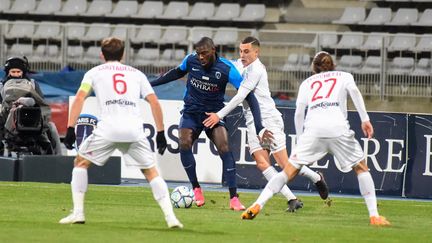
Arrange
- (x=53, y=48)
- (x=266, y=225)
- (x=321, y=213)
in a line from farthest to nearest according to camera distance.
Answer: (x=53, y=48)
(x=321, y=213)
(x=266, y=225)

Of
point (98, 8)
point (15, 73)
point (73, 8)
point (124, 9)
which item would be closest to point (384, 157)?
point (15, 73)

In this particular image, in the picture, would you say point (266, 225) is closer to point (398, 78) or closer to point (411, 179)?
point (411, 179)

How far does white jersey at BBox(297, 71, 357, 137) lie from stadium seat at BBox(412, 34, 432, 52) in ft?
41.4

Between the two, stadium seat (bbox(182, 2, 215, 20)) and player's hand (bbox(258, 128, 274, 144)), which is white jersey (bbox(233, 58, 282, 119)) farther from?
stadium seat (bbox(182, 2, 215, 20))

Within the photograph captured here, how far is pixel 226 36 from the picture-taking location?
1036 inches

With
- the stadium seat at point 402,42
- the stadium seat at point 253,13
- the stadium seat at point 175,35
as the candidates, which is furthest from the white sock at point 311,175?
the stadium seat at point 253,13

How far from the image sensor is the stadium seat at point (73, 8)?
101 feet

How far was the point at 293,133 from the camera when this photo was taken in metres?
19.4

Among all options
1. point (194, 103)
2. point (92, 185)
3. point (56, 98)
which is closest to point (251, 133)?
point (194, 103)

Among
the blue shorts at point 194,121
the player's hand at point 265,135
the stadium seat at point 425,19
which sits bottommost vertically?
the player's hand at point 265,135

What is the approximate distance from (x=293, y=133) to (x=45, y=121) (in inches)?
155

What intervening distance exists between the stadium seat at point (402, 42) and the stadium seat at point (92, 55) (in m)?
6.66

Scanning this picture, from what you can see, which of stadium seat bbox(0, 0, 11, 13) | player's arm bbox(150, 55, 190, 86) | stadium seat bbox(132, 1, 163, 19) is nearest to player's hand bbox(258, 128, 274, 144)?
player's arm bbox(150, 55, 190, 86)

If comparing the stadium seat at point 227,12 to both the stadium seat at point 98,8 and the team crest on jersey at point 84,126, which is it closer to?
the stadium seat at point 98,8
